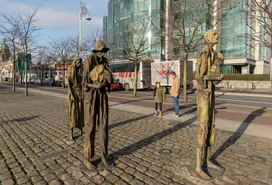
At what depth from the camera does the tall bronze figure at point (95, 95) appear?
3.44 metres

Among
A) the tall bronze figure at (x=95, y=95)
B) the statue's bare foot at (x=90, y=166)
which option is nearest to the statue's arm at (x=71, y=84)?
the tall bronze figure at (x=95, y=95)

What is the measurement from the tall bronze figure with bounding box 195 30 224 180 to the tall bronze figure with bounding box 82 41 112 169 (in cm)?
157

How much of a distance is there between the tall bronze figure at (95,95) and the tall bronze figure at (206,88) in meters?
1.57

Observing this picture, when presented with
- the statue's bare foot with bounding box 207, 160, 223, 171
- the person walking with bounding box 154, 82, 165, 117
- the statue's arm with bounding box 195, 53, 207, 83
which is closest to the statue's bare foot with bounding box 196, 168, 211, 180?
the statue's bare foot with bounding box 207, 160, 223, 171

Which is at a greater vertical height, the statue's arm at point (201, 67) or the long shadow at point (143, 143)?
the statue's arm at point (201, 67)

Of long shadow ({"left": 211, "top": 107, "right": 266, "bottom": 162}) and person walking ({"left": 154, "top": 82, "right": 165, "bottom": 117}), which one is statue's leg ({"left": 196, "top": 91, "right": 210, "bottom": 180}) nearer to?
long shadow ({"left": 211, "top": 107, "right": 266, "bottom": 162})

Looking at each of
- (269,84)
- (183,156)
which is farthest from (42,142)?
(269,84)

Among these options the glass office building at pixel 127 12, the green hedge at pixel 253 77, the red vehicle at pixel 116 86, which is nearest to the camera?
the red vehicle at pixel 116 86

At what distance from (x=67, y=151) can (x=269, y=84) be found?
3411 centimetres

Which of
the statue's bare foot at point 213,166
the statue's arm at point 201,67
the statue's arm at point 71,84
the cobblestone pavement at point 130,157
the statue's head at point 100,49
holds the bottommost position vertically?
the cobblestone pavement at point 130,157

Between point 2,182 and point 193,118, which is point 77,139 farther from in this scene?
point 193,118

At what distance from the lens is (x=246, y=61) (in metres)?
37.1

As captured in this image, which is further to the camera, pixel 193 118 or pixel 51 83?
pixel 51 83

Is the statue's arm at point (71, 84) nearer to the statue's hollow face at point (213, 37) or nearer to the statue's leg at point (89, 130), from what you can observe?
the statue's leg at point (89, 130)
